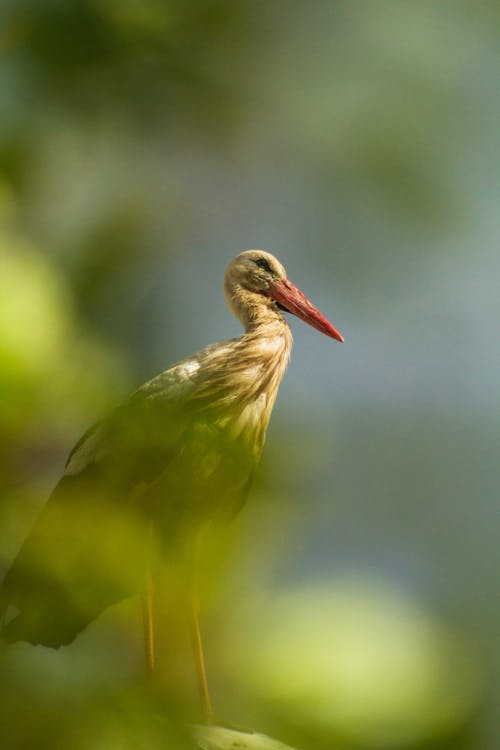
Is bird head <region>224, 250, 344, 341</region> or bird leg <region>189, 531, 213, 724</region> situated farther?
bird head <region>224, 250, 344, 341</region>

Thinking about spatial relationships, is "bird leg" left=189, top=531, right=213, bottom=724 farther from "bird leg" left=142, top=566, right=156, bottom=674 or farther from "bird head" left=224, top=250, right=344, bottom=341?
"bird head" left=224, top=250, right=344, bottom=341

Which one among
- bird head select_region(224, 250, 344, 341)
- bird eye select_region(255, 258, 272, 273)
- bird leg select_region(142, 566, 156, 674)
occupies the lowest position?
bird leg select_region(142, 566, 156, 674)

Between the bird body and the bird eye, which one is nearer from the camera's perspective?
the bird body

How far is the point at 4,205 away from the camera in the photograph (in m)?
0.58

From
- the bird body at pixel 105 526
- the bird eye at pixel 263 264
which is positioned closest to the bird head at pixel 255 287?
the bird eye at pixel 263 264

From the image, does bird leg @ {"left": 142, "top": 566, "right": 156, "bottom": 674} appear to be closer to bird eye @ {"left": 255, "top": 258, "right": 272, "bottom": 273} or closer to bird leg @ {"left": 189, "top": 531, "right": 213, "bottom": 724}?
bird leg @ {"left": 189, "top": 531, "right": 213, "bottom": 724}

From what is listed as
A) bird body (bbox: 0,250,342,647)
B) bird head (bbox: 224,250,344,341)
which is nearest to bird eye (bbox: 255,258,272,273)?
bird head (bbox: 224,250,344,341)

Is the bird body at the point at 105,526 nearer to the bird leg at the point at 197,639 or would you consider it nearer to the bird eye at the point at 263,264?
the bird leg at the point at 197,639

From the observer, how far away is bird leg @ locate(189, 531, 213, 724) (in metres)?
0.64

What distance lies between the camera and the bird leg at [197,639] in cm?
64

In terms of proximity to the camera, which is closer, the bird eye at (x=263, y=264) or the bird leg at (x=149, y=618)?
the bird leg at (x=149, y=618)

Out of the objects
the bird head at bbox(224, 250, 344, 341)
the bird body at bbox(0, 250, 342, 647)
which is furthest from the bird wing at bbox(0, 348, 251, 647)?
the bird head at bbox(224, 250, 344, 341)

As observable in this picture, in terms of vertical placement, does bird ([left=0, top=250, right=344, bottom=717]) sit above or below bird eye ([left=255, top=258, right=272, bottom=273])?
below

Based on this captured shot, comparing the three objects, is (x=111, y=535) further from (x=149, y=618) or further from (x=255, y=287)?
(x=255, y=287)
